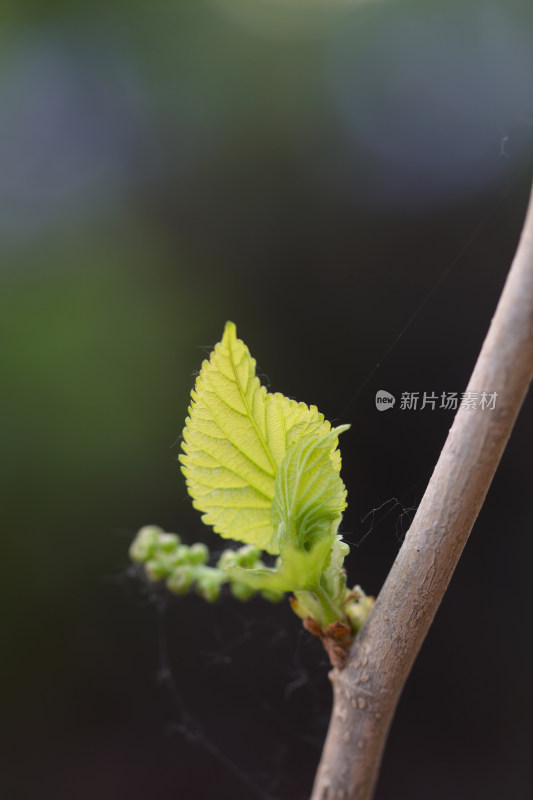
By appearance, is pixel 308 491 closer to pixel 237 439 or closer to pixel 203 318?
pixel 237 439

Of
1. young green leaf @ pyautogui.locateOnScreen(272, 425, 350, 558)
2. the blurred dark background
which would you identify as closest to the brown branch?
young green leaf @ pyautogui.locateOnScreen(272, 425, 350, 558)

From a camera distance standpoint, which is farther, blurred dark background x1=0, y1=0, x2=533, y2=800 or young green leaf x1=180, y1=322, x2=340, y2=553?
blurred dark background x1=0, y1=0, x2=533, y2=800

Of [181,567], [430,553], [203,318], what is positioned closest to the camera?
[430,553]

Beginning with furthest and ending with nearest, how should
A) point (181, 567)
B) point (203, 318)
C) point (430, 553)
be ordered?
1. point (203, 318)
2. point (181, 567)
3. point (430, 553)

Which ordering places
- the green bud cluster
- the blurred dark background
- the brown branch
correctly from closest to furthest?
the brown branch < the green bud cluster < the blurred dark background

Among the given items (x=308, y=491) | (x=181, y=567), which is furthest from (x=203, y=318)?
(x=308, y=491)

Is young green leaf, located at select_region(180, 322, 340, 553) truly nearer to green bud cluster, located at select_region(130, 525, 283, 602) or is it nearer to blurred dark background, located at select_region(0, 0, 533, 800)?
green bud cluster, located at select_region(130, 525, 283, 602)

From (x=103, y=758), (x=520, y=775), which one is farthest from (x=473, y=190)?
(x=103, y=758)
